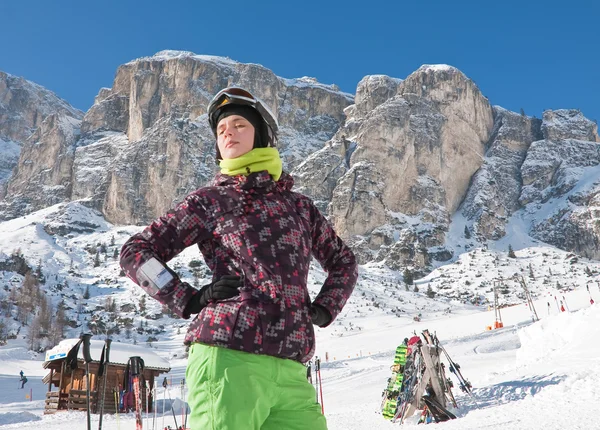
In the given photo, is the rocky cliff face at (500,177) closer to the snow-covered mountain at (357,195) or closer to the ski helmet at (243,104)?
the snow-covered mountain at (357,195)

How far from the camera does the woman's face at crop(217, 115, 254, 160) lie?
2.30m

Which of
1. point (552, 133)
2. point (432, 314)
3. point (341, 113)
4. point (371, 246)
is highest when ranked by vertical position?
point (341, 113)

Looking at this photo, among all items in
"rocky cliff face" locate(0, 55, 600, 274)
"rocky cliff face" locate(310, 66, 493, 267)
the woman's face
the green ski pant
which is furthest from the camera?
"rocky cliff face" locate(0, 55, 600, 274)

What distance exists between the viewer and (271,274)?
1.95m

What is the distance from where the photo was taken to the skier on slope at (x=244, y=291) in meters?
1.82

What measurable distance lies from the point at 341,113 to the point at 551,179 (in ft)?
246

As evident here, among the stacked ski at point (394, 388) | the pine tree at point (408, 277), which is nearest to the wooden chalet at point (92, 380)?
the stacked ski at point (394, 388)

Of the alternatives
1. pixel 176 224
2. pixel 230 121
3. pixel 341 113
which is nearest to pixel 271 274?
pixel 176 224

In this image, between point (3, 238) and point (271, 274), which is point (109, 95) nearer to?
point (3, 238)

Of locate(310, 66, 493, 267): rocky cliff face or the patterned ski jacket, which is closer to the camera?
the patterned ski jacket

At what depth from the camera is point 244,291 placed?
1.89 meters

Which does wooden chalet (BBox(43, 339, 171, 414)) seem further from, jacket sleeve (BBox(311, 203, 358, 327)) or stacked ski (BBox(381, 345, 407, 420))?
jacket sleeve (BBox(311, 203, 358, 327))

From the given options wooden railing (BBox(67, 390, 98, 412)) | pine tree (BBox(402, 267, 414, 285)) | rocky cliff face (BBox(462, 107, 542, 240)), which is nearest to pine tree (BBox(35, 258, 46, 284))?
pine tree (BBox(402, 267, 414, 285))

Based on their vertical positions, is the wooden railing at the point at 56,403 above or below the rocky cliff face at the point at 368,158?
below
